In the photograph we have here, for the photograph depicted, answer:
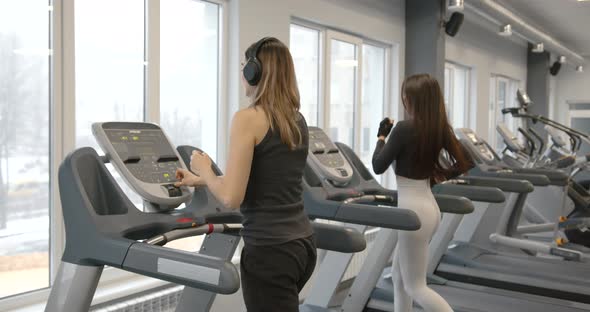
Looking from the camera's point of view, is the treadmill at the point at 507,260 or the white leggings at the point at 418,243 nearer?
the white leggings at the point at 418,243

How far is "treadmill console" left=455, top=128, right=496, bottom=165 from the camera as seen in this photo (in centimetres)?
503

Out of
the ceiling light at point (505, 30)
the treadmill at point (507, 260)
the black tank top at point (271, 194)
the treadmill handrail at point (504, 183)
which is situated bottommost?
the treadmill at point (507, 260)

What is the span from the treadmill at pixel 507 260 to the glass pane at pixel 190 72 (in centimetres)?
213

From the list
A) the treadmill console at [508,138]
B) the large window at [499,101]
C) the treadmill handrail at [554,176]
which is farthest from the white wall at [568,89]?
the treadmill handrail at [554,176]

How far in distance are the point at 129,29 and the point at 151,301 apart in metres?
1.60

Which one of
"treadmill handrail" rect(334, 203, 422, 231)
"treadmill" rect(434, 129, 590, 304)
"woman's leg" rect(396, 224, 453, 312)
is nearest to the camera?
"treadmill handrail" rect(334, 203, 422, 231)

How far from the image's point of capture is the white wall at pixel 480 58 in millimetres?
8102

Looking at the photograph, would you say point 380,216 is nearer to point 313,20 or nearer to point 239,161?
point 239,161

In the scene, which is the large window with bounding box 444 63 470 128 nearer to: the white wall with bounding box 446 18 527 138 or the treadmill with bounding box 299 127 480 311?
the white wall with bounding box 446 18 527 138

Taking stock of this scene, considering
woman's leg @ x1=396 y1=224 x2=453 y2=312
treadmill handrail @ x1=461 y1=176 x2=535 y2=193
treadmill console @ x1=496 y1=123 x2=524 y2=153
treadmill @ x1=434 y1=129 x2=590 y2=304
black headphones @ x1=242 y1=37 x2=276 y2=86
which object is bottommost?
treadmill @ x1=434 y1=129 x2=590 y2=304

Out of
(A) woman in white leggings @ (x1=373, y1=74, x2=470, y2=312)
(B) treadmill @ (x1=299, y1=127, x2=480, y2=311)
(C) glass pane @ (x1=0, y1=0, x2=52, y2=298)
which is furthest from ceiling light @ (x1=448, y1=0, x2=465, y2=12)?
(C) glass pane @ (x1=0, y1=0, x2=52, y2=298)

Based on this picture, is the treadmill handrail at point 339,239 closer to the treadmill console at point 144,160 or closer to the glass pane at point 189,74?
the treadmill console at point 144,160

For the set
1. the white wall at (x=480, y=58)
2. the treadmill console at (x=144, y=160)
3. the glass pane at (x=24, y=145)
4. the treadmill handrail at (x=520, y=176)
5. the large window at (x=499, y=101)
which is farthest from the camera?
the large window at (x=499, y=101)

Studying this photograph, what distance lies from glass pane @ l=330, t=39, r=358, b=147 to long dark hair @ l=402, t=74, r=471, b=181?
287cm
